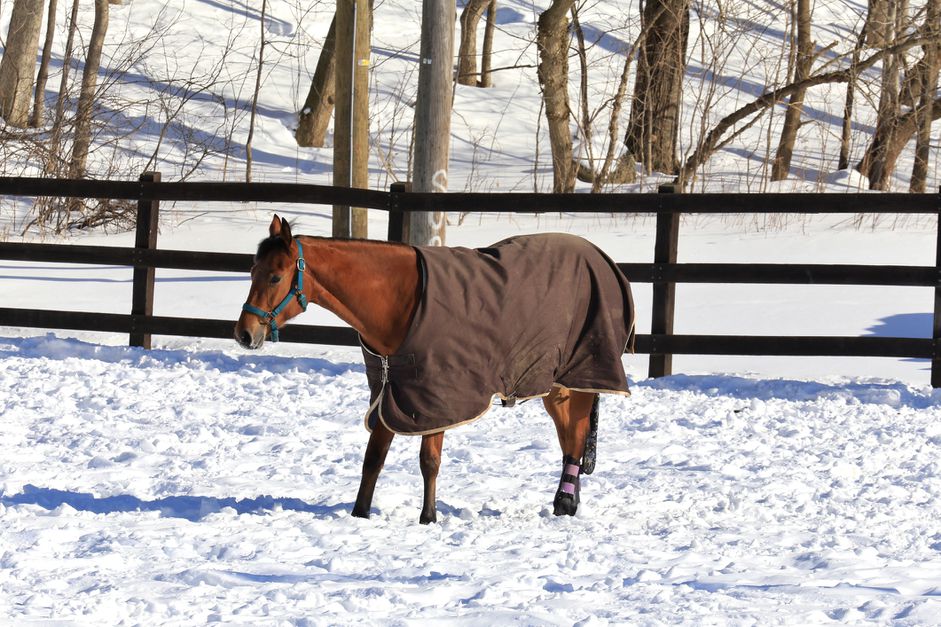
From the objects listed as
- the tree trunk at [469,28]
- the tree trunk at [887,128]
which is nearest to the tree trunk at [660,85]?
the tree trunk at [887,128]

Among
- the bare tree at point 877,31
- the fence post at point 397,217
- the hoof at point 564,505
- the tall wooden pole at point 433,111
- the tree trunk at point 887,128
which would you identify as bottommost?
Answer: the hoof at point 564,505

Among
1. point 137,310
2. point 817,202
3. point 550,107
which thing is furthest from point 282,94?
point 817,202

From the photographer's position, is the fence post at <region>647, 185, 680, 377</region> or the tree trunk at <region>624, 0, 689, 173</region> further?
the tree trunk at <region>624, 0, 689, 173</region>

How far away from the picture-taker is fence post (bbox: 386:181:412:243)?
862 centimetres

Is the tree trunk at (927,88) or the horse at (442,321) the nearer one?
the horse at (442,321)

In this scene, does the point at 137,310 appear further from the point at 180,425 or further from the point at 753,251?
the point at 753,251

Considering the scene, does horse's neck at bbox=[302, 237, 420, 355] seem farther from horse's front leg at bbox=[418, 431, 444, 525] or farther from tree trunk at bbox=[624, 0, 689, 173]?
tree trunk at bbox=[624, 0, 689, 173]

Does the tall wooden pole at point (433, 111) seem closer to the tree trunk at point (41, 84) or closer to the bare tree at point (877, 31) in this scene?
the bare tree at point (877, 31)

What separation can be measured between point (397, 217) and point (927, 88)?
33.2ft

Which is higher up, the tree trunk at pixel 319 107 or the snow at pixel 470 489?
the tree trunk at pixel 319 107

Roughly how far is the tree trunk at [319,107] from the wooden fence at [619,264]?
37.2ft

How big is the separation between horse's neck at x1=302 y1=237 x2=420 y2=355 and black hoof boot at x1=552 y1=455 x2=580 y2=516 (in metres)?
0.95

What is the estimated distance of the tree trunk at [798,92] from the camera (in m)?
16.8

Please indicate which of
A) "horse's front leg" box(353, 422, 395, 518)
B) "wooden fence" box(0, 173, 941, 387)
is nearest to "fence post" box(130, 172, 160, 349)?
"wooden fence" box(0, 173, 941, 387)
